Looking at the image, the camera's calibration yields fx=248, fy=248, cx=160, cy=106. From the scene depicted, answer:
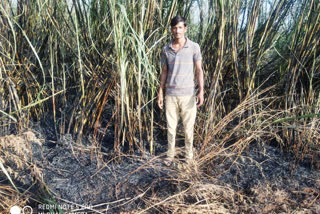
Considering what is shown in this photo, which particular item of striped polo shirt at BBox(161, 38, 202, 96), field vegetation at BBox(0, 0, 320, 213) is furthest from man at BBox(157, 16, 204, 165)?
field vegetation at BBox(0, 0, 320, 213)

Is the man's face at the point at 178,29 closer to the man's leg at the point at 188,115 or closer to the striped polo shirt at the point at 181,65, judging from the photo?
the striped polo shirt at the point at 181,65

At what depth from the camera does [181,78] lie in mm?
1465

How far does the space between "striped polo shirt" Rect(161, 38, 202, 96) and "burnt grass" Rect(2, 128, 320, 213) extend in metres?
0.45

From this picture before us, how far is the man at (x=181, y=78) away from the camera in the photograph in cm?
144

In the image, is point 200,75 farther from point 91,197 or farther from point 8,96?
point 8,96

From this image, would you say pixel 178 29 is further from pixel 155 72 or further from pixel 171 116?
pixel 171 116

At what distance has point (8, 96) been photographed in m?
1.61

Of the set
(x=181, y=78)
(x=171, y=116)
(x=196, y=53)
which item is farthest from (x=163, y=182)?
(x=196, y=53)

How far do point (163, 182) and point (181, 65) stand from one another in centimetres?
66

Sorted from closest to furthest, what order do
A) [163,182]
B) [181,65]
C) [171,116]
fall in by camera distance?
[163,182]
[181,65]
[171,116]

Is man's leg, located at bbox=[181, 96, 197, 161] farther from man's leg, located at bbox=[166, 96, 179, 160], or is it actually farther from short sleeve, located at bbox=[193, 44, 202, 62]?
short sleeve, located at bbox=[193, 44, 202, 62]

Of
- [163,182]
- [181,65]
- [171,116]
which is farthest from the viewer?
[171,116]

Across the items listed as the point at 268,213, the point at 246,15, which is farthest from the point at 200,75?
the point at 268,213

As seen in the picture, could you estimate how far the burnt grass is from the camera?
117 centimetres
